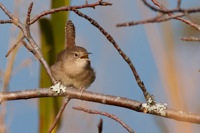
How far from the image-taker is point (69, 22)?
3930 millimetres

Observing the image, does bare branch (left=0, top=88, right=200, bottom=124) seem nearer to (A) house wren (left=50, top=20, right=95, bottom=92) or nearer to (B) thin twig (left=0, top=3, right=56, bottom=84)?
(B) thin twig (left=0, top=3, right=56, bottom=84)

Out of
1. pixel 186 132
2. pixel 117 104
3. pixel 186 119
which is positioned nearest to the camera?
pixel 186 132

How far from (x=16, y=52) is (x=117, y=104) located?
1.58 m

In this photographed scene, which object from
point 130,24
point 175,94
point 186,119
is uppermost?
point 130,24

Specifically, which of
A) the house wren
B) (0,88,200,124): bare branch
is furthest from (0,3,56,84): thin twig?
the house wren

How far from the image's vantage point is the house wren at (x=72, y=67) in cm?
374

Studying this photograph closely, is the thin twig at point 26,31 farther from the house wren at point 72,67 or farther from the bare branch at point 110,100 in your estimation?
the house wren at point 72,67

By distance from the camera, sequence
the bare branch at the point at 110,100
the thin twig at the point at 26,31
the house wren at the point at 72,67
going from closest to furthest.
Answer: the bare branch at the point at 110,100
the thin twig at the point at 26,31
the house wren at the point at 72,67

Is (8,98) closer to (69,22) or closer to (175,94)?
(175,94)

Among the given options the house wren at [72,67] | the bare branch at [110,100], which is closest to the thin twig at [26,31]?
the bare branch at [110,100]

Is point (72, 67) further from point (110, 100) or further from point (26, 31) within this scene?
point (110, 100)

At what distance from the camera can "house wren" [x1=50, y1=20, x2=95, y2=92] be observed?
3.74 meters

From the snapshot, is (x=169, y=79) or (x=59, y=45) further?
(x=59, y=45)

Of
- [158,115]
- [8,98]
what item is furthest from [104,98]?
[8,98]
